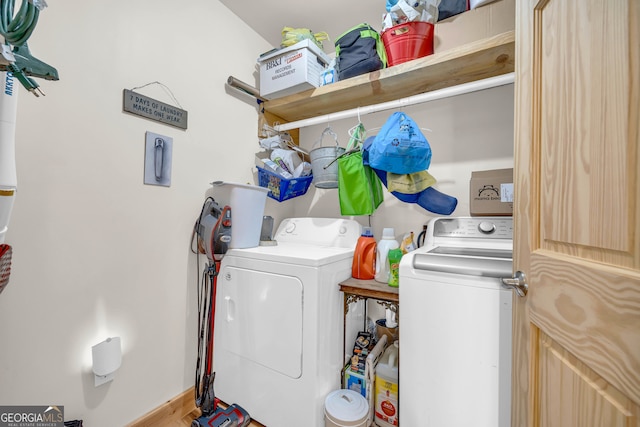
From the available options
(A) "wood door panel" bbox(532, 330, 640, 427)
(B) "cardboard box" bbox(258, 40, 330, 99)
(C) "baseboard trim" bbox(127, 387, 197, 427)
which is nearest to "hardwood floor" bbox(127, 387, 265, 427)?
(C) "baseboard trim" bbox(127, 387, 197, 427)

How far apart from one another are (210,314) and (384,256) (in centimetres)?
105

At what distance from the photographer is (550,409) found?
691 millimetres

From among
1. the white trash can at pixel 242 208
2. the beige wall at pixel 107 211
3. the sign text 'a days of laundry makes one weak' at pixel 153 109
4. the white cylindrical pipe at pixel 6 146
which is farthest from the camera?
the white trash can at pixel 242 208

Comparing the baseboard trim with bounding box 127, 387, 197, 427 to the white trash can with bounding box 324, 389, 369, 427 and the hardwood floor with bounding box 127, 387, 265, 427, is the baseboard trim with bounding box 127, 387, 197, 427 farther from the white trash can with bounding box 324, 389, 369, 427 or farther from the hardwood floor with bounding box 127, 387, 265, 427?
the white trash can with bounding box 324, 389, 369, 427

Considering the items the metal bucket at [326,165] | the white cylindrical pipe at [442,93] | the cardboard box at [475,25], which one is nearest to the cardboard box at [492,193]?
the white cylindrical pipe at [442,93]

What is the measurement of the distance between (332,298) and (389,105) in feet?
4.02

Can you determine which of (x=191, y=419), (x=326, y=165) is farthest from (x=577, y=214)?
(x=191, y=419)

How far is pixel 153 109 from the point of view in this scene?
1472 millimetres

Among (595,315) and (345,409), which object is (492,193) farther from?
(345,409)

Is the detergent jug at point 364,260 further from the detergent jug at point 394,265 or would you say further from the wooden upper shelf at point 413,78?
the wooden upper shelf at point 413,78

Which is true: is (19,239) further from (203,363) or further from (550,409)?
(550,409)

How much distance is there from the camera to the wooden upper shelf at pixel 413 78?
54.6 inches

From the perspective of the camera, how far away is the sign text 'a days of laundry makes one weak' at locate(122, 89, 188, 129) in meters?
1.37

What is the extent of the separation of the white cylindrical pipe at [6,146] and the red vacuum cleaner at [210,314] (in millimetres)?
810
